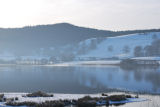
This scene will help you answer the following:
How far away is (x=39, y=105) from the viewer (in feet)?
119

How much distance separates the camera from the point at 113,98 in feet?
134

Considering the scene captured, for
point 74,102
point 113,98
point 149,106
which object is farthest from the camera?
point 113,98

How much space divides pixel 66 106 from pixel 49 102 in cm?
184

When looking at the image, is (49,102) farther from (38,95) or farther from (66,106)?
(38,95)

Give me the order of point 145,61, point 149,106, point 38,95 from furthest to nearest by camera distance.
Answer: point 145,61
point 38,95
point 149,106

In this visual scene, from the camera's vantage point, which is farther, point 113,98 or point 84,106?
point 113,98

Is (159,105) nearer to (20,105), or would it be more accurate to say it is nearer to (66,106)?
(66,106)

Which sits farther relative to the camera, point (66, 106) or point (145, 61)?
point (145, 61)

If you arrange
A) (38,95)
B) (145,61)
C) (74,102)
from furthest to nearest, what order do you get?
1. (145,61)
2. (38,95)
3. (74,102)

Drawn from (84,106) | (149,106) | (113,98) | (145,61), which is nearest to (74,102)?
(84,106)

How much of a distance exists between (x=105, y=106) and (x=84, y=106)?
6.79ft

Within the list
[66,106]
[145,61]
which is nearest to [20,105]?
[66,106]

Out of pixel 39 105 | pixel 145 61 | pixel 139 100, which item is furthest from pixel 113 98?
pixel 145 61

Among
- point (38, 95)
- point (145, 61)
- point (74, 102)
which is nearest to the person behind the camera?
point (74, 102)
